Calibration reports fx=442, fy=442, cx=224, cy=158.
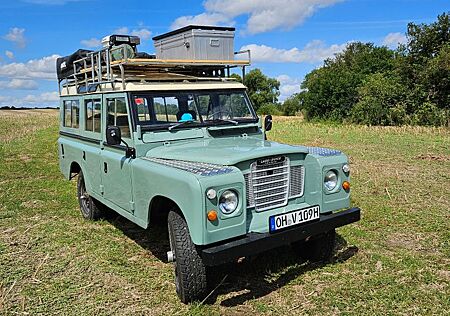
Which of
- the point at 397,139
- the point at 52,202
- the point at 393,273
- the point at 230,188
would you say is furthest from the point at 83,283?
the point at 397,139

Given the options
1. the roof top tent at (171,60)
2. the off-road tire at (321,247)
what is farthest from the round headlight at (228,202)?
the roof top tent at (171,60)

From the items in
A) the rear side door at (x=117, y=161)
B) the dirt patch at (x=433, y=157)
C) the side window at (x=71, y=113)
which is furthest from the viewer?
the dirt patch at (x=433, y=157)

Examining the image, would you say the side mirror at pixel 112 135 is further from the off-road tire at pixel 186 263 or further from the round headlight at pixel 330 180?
the round headlight at pixel 330 180

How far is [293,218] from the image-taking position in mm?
4246

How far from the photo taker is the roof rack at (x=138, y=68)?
18.6 feet

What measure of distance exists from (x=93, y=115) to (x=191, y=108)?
1725 mm

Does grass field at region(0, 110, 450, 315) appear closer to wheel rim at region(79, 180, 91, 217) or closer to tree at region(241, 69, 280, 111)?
wheel rim at region(79, 180, 91, 217)

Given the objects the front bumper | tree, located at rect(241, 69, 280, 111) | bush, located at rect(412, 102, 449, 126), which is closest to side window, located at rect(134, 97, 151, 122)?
the front bumper

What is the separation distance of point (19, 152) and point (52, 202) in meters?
8.79

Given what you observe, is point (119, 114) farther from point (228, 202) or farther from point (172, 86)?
point (228, 202)

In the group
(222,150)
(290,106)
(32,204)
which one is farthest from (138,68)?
(290,106)

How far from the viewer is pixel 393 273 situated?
4.80 metres

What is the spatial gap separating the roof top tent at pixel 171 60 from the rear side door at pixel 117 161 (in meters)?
0.29

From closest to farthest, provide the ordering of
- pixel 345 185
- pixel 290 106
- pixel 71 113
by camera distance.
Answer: pixel 345 185, pixel 71 113, pixel 290 106
